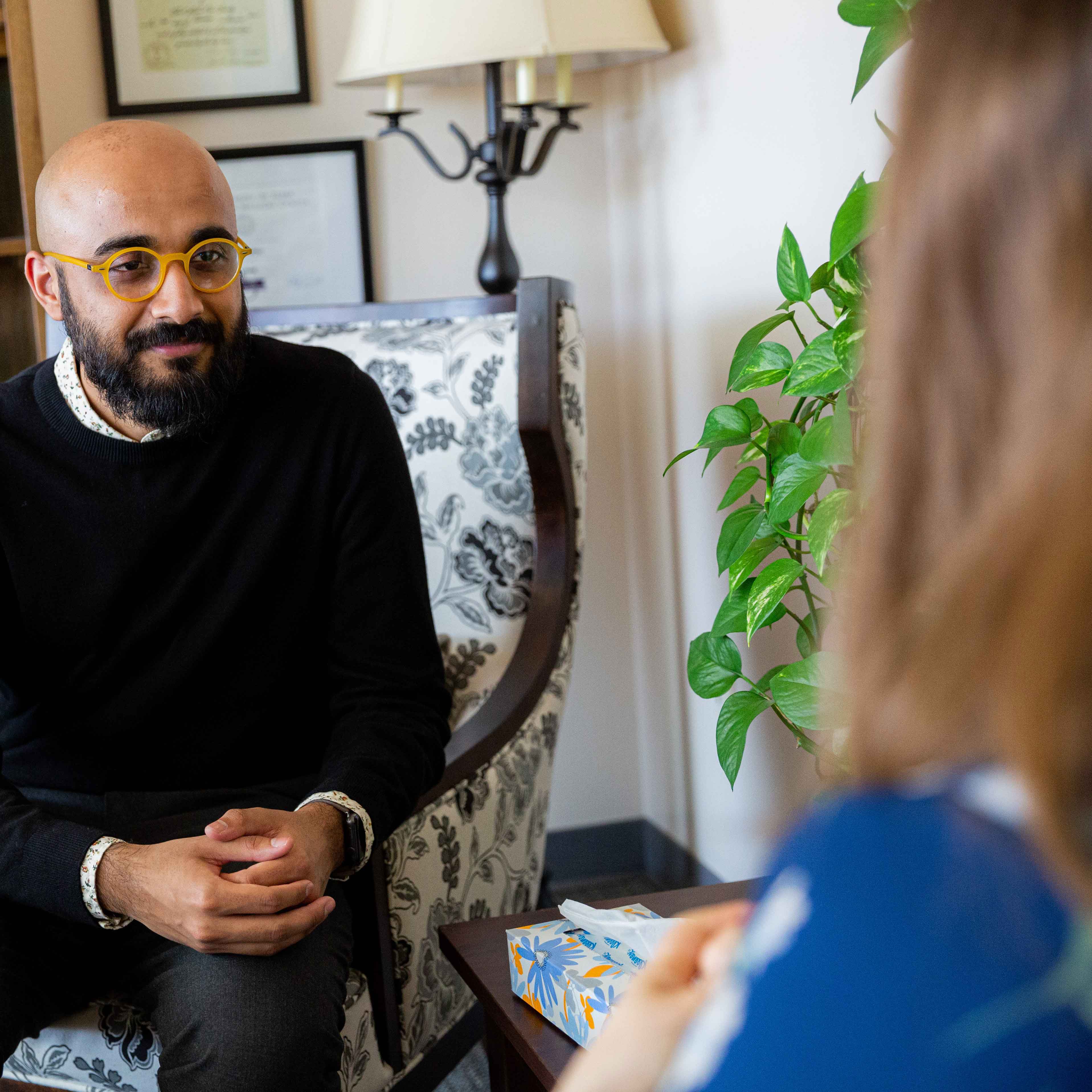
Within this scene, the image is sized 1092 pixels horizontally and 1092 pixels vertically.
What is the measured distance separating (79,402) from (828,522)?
0.83 metres

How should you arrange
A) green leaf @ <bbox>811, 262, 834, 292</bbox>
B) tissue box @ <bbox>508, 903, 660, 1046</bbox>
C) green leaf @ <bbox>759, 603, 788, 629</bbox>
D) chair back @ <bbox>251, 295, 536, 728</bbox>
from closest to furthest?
1. tissue box @ <bbox>508, 903, 660, 1046</bbox>
2. green leaf @ <bbox>811, 262, 834, 292</bbox>
3. green leaf @ <bbox>759, 603, 788, 629</bbox>
4. chair back @ <bbox>251, 295, 536, 728</bbox>

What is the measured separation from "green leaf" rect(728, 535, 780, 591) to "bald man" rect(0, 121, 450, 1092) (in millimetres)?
355

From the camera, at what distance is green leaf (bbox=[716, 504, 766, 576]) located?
4.11 feet

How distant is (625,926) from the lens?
948 millimetres

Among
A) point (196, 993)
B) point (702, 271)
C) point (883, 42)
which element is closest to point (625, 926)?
point (196, 993)

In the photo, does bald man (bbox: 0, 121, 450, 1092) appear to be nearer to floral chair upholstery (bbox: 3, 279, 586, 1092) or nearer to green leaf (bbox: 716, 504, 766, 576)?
floral chair upholstery (bbox: 3, 279, 586, 1092)

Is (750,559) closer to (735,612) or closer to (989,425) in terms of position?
(735,612)

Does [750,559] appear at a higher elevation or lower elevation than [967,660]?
lower

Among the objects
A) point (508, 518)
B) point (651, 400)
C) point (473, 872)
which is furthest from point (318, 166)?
point (473, 872)

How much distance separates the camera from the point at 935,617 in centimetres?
38

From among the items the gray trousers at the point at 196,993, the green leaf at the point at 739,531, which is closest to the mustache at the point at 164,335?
the gray trousers at the point at 196,993

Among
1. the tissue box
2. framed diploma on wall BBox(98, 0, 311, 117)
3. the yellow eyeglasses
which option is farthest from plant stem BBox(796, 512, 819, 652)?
framed diploma on wall BBox(98, 0, 311, 117)

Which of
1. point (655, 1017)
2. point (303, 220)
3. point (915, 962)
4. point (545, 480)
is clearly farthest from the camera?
point (303, 220)

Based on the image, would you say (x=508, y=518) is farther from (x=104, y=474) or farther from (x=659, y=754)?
(x=659, y=754)
